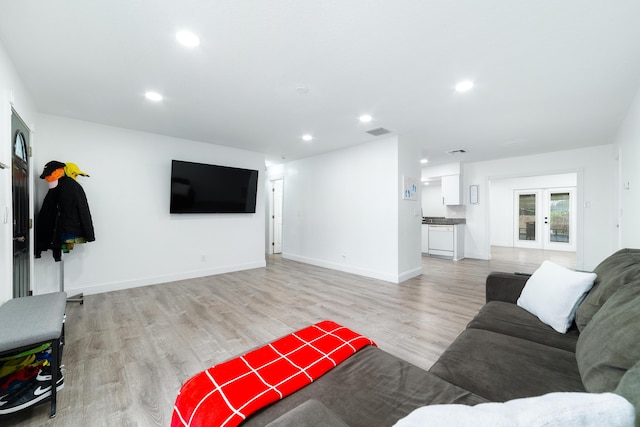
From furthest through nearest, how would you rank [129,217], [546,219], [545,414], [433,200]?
[433,200]
[546,219]
[129,217]
[545,414]

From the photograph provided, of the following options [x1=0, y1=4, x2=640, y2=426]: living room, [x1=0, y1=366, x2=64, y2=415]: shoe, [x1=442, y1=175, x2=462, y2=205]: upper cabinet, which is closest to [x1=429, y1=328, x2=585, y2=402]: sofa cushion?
[x1=0, y1=4, x2=640, y2=426]: living room

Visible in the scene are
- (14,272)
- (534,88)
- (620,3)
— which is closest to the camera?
(620,3)

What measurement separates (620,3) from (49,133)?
18.7 ft

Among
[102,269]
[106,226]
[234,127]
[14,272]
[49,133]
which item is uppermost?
[234,127]

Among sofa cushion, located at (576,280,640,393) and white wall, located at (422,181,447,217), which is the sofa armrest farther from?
white wall, located at (422,181,447,217)

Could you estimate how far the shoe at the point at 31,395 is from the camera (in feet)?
4.76

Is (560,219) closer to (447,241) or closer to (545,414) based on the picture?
(447,241)

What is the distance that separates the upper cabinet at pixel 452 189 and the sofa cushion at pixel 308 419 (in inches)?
276

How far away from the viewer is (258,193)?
564 cm

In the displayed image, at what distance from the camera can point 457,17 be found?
1750 millimetres

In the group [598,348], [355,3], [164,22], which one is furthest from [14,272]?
[598,348]

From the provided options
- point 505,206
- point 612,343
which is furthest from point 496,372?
point 505,206

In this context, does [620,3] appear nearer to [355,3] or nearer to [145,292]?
[355,3]

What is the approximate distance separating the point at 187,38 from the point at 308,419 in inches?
95.4
